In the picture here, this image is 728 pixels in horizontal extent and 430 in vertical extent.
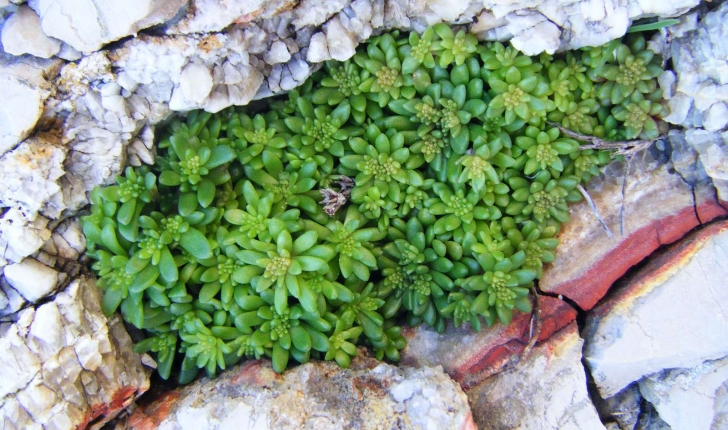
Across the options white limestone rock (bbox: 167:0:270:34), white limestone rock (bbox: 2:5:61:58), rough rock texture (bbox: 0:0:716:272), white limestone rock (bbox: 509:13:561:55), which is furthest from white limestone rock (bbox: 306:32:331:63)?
white limestone rock (bbox: 2:5:61:58)

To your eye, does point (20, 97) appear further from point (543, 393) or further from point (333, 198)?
point (543, 393)

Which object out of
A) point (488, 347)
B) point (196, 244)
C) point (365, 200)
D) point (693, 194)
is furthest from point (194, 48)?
point (693, 194)

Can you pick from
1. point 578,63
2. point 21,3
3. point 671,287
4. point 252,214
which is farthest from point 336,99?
point 671,287

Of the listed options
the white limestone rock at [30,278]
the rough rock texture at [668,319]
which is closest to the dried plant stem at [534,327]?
the rough rock texture at [668,319]

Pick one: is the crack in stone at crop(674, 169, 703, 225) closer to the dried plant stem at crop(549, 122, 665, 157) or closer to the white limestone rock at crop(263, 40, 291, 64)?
the dried plant stem at crop(549, 122, 665, 157)

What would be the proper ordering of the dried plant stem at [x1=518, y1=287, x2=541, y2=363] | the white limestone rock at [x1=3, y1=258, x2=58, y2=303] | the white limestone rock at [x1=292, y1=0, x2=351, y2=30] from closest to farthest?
1. the white limestone rock at [x1=3, y1=258, x2=58, y2=303]
2. the white limestone rock at [x1=292, y1=0, x2=351, y2=30]
3. the dried plant stem at [x1=518, y1=287, x2=541, y2=363]

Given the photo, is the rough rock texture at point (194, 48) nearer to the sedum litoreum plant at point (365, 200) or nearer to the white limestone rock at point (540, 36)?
the white limestone rock at point (540, 36)
